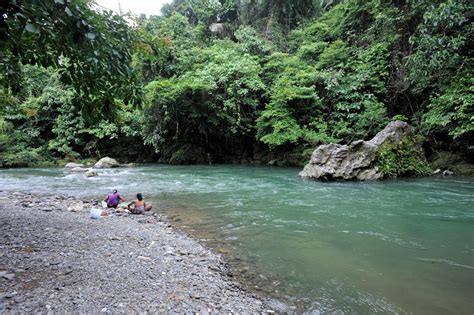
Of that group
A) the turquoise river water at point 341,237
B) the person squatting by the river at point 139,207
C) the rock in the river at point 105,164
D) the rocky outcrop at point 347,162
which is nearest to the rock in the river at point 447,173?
the turquoise river water at point 341,237

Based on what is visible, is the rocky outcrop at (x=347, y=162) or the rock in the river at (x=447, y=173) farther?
the rock in the river at (x=447, y=173)

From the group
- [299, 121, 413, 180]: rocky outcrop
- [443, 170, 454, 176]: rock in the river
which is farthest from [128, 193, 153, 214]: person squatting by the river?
[443, 170, 454, 176]: rock in the river

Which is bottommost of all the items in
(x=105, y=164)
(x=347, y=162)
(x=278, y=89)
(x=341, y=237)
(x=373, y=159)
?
(x=341, y=237)

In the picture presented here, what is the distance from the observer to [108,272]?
147 inches

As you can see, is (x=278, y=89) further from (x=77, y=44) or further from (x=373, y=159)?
(x=77, y=44)

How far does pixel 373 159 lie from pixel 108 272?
12977 mm

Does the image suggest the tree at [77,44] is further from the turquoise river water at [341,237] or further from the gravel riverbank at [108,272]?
the turquoise river water at [341,237]

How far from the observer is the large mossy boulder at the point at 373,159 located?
44.7ft

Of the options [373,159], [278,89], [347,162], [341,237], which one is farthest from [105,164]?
[341,237]

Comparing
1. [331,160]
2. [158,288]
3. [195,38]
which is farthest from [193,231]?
[195,38]

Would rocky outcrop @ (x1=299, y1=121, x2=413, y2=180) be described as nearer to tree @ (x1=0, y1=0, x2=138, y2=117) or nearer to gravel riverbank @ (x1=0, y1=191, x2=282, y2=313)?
gravel riverbank @ (x1=0, y1=191, x2=282, y2=313)

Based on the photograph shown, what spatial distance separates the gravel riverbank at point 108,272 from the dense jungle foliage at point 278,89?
19.9ft

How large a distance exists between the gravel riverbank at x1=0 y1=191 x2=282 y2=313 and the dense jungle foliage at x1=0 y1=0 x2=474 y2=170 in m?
6.07

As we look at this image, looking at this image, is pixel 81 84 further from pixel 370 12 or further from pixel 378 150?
pixel 370 12
